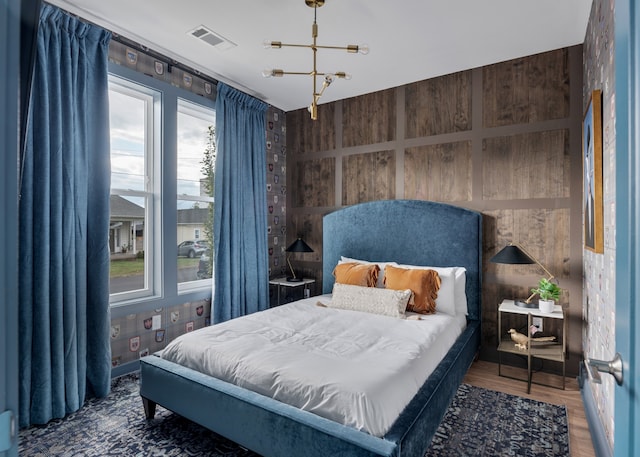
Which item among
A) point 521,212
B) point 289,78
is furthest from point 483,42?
point 289,78

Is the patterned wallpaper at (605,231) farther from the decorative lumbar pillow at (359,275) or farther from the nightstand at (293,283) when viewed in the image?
the nightstand at (293,283)

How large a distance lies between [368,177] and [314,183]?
74cm

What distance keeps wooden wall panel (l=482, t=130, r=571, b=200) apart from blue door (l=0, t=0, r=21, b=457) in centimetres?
345

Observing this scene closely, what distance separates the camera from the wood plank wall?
9.80 ft

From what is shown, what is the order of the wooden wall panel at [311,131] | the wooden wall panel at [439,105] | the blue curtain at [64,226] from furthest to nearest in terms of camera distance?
1. the wooden wall panel at [311,131]
2. the wooden wall panel at [439,105]
3. the blue curtain at [64,226]

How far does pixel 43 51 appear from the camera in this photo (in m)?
2.32

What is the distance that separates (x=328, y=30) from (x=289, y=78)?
0.97 metres

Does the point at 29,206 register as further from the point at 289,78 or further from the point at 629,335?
the point at 629,335

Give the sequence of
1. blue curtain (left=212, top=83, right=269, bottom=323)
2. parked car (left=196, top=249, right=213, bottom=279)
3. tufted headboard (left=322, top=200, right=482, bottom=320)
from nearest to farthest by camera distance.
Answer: tufted headboard (left=322, top=200, right=482, bottom=320)
blue curtain (left=212, top=83, right=269, bottom=323)
parked car (left=196, top=249, right=213, bottom=279)

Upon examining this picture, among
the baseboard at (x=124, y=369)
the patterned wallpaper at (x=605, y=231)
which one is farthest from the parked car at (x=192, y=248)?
the patterned wallpaper at (x=605, y=231)

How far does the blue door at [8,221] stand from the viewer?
542 millimetres

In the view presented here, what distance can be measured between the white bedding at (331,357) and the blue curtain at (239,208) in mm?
990

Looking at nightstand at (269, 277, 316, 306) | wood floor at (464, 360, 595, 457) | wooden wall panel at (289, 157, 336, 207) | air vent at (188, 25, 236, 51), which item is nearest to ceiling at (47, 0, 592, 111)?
air vent at (188, 25, 236, 51)

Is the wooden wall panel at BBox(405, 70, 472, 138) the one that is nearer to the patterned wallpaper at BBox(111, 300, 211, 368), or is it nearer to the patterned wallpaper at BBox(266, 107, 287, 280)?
the patterned wallpaper at BBox(266, 107, 287, 280)
